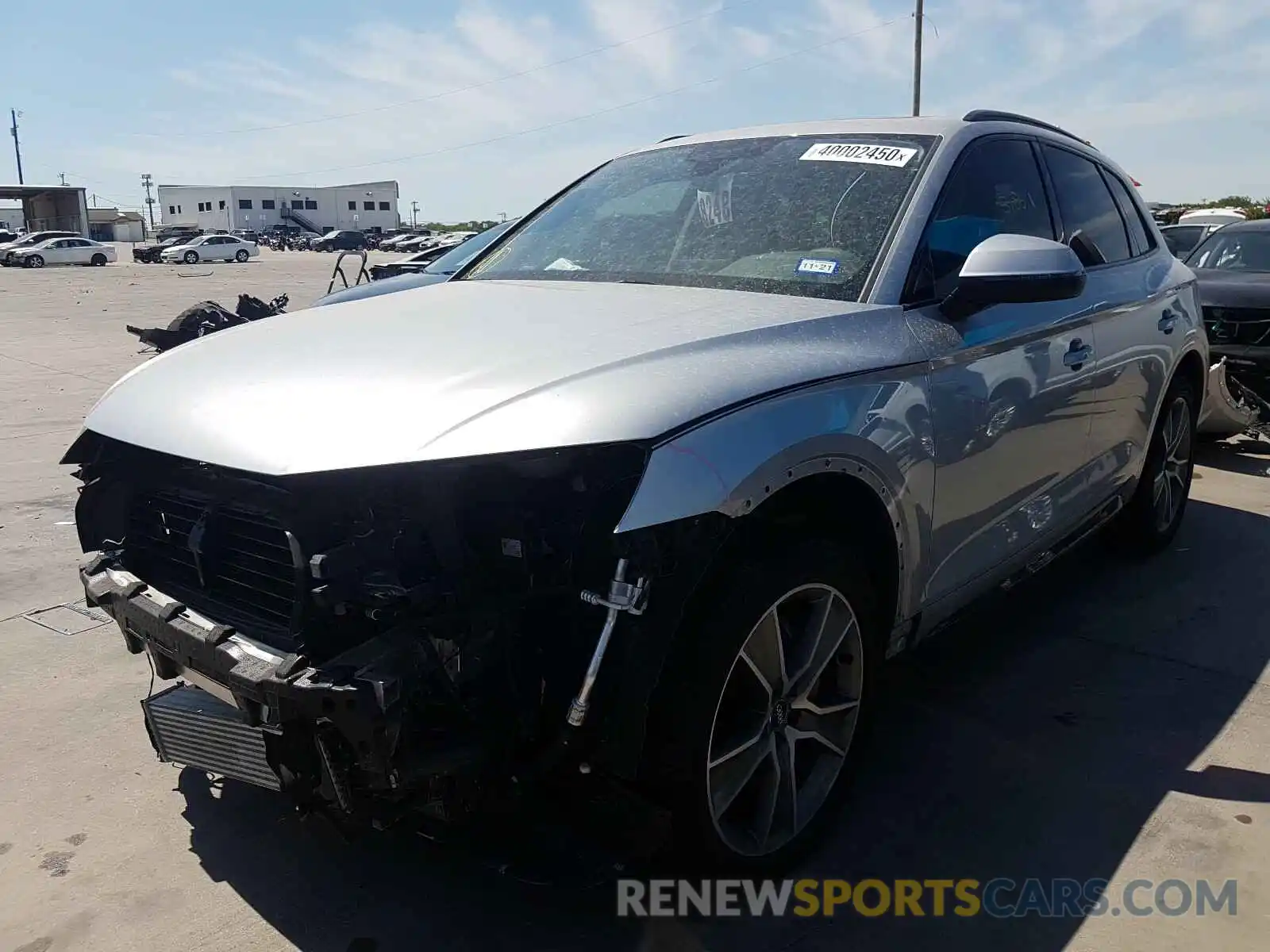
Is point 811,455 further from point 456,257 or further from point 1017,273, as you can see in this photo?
point 456,257

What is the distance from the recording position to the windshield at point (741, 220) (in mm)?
3053

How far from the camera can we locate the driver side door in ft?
9.61

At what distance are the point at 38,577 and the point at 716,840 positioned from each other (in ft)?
12.7

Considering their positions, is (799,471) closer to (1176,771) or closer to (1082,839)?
(1082,839)

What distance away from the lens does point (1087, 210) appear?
420cm

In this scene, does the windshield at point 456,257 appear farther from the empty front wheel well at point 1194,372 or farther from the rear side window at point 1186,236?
the rear side window at point 1186,236

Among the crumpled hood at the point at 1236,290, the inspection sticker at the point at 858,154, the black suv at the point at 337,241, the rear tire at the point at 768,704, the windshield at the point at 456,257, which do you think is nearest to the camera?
the rear tire at the point at 768,704

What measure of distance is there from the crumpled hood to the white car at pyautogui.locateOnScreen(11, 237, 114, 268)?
163ft

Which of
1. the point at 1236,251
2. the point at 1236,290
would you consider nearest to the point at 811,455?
the point at 1236,290

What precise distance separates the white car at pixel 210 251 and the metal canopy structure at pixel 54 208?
30.8 metres

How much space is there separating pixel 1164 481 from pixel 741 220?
2961 millimetres

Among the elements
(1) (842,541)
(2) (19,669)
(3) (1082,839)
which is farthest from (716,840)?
(2) (19,669)

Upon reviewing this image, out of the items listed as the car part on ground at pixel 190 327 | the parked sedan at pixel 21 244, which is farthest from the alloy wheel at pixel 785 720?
the parked sedan at pixel 21 244

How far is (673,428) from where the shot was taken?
209cm
